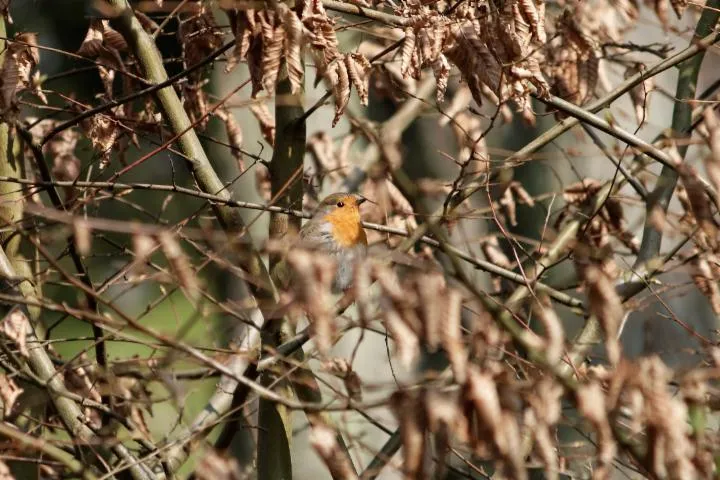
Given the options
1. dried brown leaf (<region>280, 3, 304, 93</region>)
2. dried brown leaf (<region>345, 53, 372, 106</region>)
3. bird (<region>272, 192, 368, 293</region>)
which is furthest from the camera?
bird (<region>272, 192, 368, 293</region>)

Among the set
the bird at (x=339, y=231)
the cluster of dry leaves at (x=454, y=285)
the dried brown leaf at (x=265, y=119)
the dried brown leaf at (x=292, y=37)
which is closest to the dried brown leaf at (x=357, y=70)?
the cluster of dry leaves at (x=454, y=285)

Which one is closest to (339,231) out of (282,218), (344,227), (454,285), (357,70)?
(344,227)

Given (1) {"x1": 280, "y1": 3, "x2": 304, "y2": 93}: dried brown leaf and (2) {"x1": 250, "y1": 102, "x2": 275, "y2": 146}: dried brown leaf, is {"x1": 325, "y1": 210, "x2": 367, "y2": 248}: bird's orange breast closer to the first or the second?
(2) {"x1": 250, "y1": 102, "x2": 275, "y2": 146}: dried brown leaf

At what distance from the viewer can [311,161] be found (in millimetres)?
4785

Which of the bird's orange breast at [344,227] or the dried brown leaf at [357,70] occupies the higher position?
the dried brown leaf at [357,70]

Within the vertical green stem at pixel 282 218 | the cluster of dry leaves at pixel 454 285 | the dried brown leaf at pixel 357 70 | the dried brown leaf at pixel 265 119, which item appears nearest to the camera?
the cluster of dry leaves at pixel 454 285

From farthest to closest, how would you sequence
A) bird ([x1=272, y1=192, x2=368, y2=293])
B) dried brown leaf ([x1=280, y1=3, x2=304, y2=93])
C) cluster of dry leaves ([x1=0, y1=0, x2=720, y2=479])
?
bird ([x1=272, y1=192, x2=368, y2=293]), dried brown leaf ([x1=280, y1=3, x2=304, y2=93]), cluster of dry leaves ([x1=0, y1=0, x2=720, y2=479])

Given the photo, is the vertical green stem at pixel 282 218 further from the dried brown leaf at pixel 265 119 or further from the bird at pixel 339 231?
the bird at pixel 339 231

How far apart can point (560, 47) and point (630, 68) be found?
1.04ft

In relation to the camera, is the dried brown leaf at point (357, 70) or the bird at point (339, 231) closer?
the dried brown leaf at point (357, 70)

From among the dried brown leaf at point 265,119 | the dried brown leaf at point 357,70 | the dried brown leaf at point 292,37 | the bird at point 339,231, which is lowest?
the bird at point 339,231

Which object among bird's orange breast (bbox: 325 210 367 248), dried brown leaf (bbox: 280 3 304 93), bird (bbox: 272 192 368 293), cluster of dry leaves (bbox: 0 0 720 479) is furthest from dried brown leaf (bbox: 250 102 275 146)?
dried brown leaf (bbox: 280 3 304 93)

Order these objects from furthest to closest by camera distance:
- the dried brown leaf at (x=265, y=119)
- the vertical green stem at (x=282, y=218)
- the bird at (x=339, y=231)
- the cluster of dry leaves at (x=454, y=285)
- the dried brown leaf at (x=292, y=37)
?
the bird at (x=339, y=231), the dried brown leaf at (x=265, y=119), the vertical green stem at (x=282, y=218), the dried brown leaf at (x=292, y=37), the cluster of dry leaves at (x=454, y=285)

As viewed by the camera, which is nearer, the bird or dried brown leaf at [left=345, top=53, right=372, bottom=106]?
dried brown leaf at [left=345, top=53, right=372, bottom=106]
